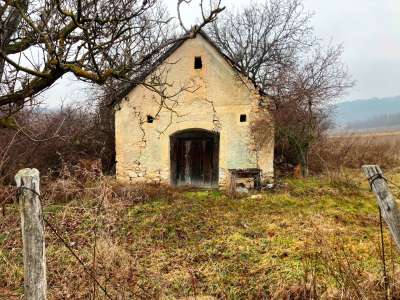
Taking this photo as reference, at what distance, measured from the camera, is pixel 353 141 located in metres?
18.9

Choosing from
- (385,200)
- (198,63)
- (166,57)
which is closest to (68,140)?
(166,57)

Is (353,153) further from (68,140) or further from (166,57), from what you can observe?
(68,140)

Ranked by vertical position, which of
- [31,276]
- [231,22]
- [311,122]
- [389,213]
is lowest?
[31,276]

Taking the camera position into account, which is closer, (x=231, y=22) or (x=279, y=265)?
(x=279, y=265)

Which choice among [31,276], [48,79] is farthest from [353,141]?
[31,276]

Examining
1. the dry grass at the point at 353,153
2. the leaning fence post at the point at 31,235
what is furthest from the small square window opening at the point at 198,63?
the leaning fence post at the point at 31,235

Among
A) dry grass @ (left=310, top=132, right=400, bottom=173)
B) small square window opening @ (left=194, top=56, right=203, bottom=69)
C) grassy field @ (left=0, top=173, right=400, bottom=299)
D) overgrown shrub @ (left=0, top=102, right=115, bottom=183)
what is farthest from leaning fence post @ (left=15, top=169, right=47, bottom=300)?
dry grass @ (left=310, top=132, right=400, bottom=173)

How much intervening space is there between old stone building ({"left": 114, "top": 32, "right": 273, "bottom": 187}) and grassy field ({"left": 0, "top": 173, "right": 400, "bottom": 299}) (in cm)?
260

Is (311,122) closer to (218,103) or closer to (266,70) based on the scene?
(218,103)

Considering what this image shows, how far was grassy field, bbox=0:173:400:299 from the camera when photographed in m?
4.54

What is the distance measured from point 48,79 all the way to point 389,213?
4651 millimetres

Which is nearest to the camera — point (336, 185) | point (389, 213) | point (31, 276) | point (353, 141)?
point (31, 276)

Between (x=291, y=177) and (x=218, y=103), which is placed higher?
(x=218, y=103)

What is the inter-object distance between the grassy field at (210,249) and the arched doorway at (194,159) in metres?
3.38
